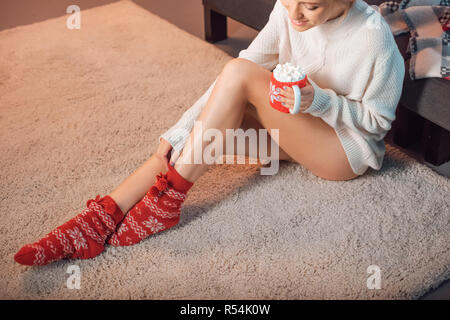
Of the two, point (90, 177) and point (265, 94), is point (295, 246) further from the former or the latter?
point (90, 177)

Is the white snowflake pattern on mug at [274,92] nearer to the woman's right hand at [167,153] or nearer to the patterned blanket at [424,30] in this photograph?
the woman's right hand at [167,153]

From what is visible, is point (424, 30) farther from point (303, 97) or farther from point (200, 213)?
point (200, 213)

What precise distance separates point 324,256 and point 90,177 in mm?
822

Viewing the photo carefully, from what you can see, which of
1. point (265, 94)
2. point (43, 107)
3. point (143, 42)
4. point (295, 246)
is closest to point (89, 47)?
point (143, 42)

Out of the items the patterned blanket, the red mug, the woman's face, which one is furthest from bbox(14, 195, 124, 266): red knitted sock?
the patterned blanket

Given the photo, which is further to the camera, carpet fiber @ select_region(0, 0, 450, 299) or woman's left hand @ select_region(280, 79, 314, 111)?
carpet fiber @ select_region(0, 0, 450, 299)

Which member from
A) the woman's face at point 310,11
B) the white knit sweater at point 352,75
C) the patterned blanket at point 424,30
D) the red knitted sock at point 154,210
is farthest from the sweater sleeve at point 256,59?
the patterned blanket at point 424,30

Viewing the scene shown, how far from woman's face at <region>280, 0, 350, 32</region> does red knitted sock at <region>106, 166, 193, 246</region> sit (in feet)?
1.70

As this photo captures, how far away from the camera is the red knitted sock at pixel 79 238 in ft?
4.38

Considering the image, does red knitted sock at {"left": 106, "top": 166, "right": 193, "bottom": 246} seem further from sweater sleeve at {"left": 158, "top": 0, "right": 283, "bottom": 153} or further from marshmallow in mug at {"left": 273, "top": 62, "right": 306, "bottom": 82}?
marshmallow in mug at {"left": 273, "top": 62, "right": 306, "bottom": 82}

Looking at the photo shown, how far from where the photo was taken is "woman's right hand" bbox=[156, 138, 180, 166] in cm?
145

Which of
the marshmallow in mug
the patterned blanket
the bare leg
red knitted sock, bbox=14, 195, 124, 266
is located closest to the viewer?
the marshmallow in mug

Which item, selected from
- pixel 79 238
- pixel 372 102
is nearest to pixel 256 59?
pixel 372 102
